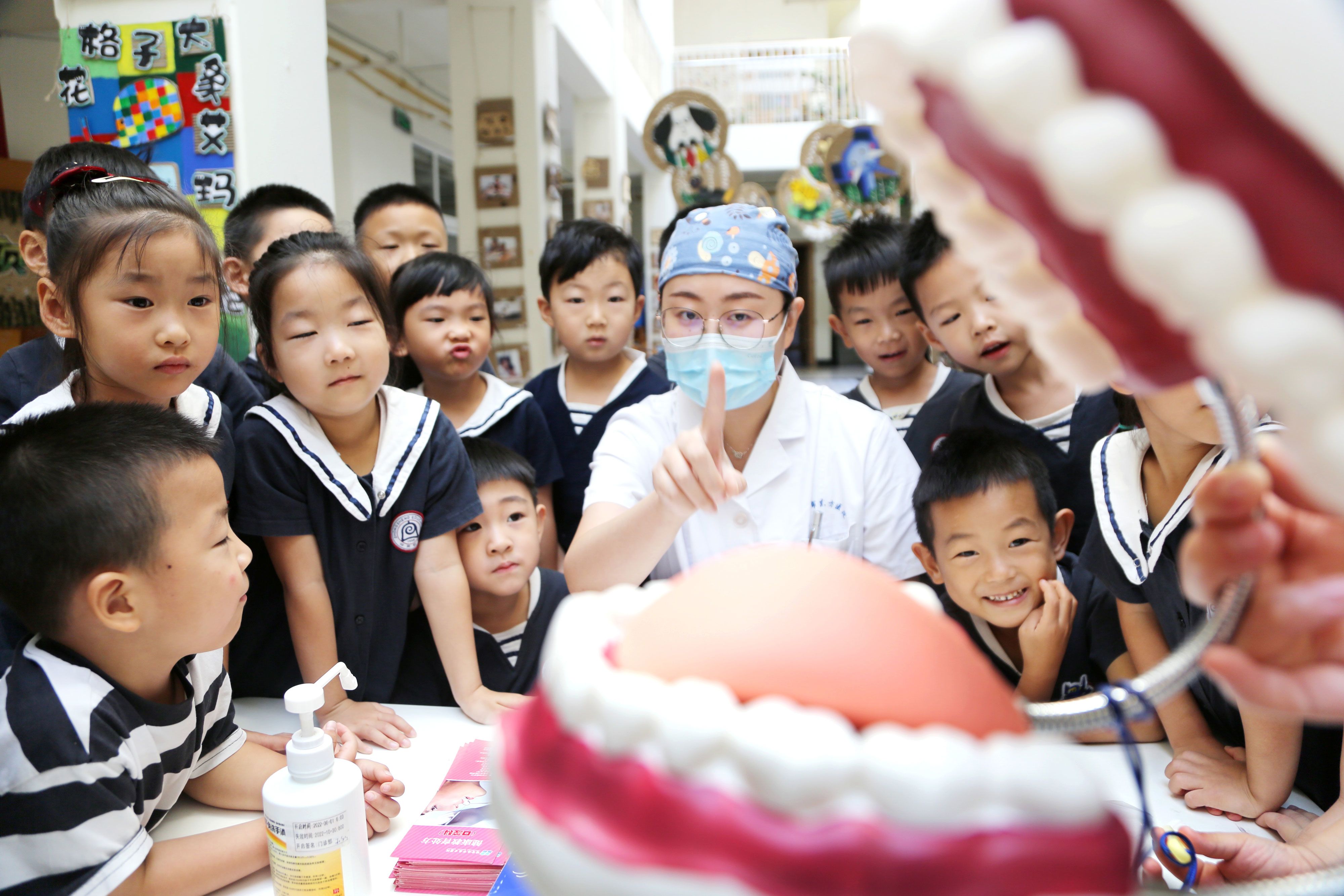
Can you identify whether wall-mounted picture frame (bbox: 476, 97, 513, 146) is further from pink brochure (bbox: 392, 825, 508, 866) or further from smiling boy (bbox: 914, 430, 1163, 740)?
pink brochure (bbox: 392, 825, 508, 866)

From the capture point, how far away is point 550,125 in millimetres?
5176

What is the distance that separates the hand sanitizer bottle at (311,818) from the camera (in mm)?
848

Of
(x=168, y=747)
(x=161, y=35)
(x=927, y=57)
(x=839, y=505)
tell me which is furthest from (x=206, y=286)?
(x=161, y=35)

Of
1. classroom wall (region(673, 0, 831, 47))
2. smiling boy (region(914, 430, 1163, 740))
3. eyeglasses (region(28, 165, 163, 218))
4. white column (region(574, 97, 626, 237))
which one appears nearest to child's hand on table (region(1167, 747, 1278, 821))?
smiling boy (region(914, 430, 1163, 740))

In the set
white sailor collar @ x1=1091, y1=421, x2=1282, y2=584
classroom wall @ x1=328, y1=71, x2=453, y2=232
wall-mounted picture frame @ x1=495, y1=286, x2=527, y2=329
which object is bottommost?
white sailor collar @ x1=1091, y1=421, x2=1282, y2=584

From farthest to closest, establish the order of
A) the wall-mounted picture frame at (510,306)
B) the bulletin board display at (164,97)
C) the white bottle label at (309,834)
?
the wall-mounted picture frame at (510,306) → the bulletin board display at (164,97) → the white bottle label at (309,834)

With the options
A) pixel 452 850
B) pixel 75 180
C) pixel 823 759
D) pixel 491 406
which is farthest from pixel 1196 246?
pixel 491 406

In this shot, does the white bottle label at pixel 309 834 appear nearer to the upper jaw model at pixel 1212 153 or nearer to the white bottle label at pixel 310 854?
the white bottle label at pixel 310 854

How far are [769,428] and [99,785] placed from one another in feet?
3.82

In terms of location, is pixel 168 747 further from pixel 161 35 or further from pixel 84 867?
pixel 161 35

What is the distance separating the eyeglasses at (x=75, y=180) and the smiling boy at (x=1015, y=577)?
4.69ft

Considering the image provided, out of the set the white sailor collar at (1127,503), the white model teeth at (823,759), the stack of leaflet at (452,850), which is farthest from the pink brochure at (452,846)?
the white sailor collar at (1127,503)

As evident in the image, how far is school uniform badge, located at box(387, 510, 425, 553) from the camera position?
1.53 m

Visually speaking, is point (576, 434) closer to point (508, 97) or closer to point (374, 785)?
point (374, 785)
